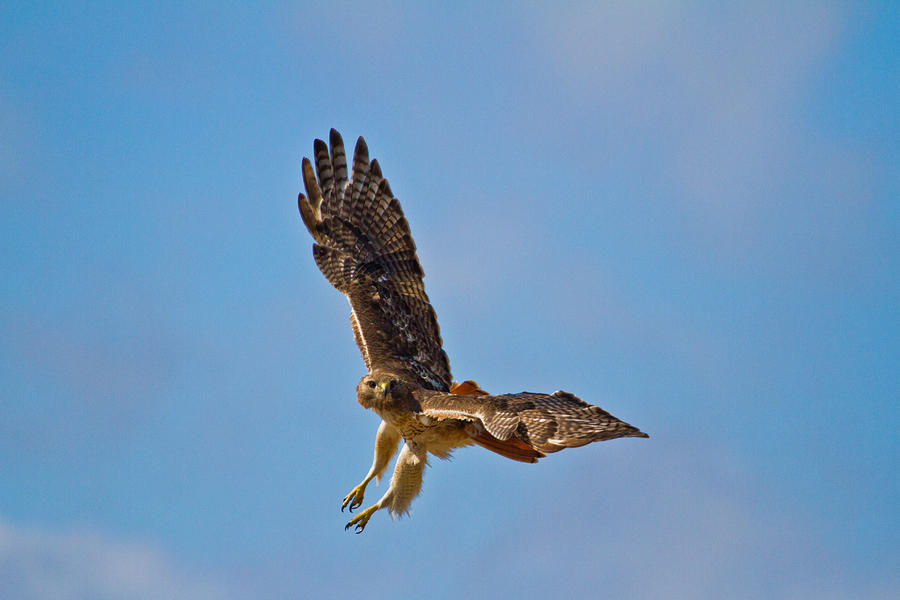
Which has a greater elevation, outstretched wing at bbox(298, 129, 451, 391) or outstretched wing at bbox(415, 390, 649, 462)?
outstretched wing at bbox(298, 129, 451, 391)

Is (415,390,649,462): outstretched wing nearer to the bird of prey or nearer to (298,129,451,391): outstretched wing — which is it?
the bird of prey

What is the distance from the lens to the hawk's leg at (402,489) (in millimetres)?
13875

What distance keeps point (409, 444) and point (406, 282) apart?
2794 mm

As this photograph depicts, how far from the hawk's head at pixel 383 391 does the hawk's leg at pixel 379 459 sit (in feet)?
2.36

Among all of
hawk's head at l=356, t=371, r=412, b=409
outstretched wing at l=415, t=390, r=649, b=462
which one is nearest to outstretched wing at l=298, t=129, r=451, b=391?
hawk's head at l=356, t=371, r=412, b=409

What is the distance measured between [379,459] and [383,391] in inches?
50.2

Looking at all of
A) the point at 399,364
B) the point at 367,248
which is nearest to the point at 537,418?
the point at 399,364

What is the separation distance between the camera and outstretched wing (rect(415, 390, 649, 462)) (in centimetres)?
1156

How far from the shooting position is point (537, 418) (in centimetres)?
1212

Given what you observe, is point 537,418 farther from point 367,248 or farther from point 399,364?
point 367,248

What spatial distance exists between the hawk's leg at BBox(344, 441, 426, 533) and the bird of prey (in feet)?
0.04

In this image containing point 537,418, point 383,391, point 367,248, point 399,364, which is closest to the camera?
point 537,418

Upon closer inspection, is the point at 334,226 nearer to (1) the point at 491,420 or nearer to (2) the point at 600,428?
(1) the point at 491,420

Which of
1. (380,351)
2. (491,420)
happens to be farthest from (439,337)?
(491,420)
